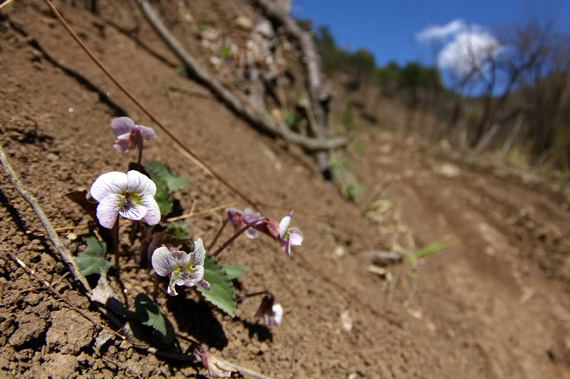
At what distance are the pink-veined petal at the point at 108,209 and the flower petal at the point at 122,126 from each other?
0.85 feet

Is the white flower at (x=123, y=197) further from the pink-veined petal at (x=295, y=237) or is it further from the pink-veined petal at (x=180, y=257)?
the pink-veined petal at (x=295, y=237)

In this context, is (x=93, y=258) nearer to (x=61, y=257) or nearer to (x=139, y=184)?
(x=61, y=257)

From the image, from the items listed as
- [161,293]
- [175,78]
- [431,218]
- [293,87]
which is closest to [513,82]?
[431,218]

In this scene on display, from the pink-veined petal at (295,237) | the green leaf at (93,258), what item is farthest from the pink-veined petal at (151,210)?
the pink-veined petal at (295,237)

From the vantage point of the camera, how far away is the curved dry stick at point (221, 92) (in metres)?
2.00

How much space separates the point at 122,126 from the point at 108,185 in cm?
25

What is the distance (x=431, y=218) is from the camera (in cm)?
358

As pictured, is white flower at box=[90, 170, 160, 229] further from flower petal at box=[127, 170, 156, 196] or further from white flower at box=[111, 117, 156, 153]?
white flower at box=[111, 117, 156, 153]

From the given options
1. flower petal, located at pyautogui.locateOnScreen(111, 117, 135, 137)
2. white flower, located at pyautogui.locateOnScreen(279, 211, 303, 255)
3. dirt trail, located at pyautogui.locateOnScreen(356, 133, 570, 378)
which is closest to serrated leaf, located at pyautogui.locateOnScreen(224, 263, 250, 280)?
white flower, located at pyautogui.locateOnScreen(279, 211, 303, 255)

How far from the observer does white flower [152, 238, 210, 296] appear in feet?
2.33

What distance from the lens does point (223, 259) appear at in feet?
3.78

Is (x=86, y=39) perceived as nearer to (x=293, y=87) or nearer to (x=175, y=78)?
(x=175, y=78)

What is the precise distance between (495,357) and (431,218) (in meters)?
1.80

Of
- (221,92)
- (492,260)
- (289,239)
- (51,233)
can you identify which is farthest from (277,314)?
(492,260)
